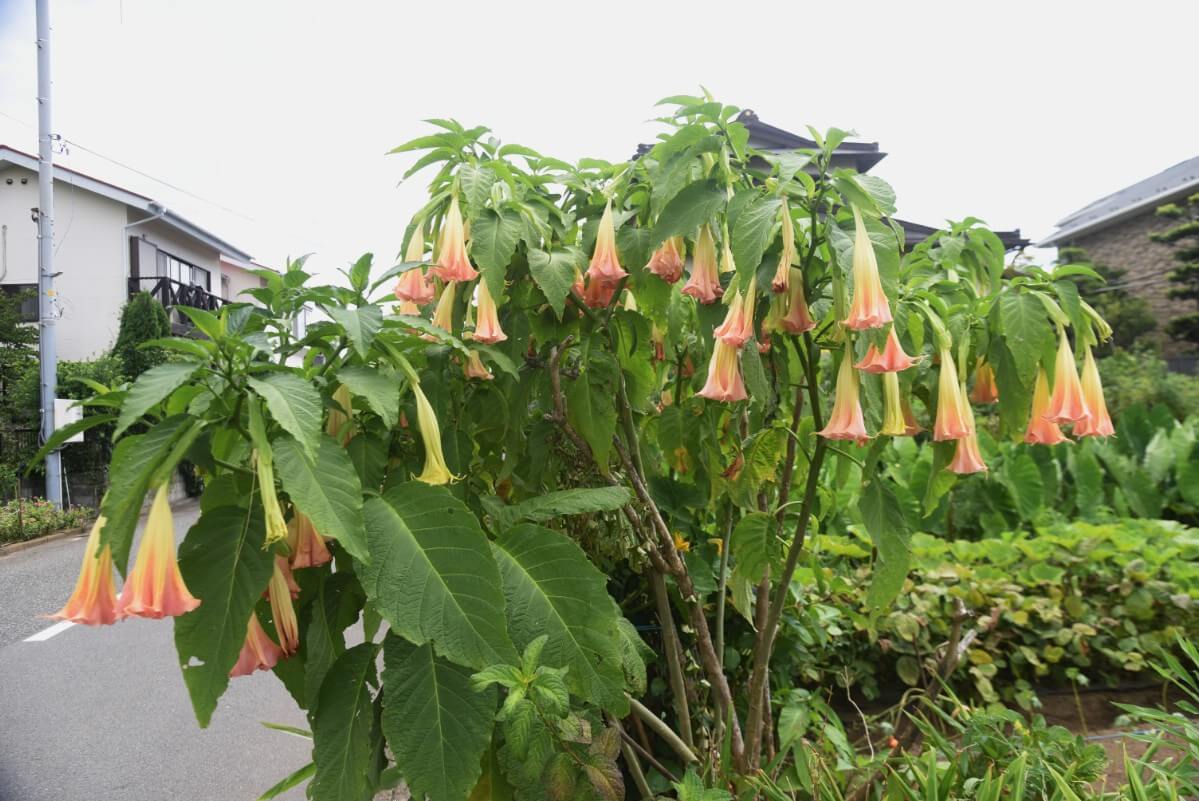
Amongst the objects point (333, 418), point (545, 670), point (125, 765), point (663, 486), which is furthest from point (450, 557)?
point (125, 765)

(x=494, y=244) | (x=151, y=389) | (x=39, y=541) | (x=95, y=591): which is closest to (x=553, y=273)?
(x=494, y=244)

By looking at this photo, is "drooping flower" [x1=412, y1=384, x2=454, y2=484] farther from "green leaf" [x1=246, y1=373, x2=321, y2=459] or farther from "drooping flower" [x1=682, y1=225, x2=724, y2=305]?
"drooping flower" [x1=682, y1=225, x2=724, y2=305]

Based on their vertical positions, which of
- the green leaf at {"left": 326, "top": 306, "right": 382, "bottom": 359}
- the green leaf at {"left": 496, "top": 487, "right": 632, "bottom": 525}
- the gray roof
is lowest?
the green leaf at {"left": 496, "top": 487, "right": 632, "bottom": 525}

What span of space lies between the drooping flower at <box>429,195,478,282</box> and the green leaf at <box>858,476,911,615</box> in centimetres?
76

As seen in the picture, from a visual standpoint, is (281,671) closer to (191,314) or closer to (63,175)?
(191,314)

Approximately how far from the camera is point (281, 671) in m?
1.09

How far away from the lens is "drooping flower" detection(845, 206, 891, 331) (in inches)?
40.1

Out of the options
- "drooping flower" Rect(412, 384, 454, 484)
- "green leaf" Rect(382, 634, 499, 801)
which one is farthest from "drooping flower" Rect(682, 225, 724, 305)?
"green leaf" Rect(382, 634, 499, 801)

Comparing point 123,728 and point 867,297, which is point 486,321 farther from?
point 123,728

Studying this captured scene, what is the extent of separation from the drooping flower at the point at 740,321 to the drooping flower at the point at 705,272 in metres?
0.11

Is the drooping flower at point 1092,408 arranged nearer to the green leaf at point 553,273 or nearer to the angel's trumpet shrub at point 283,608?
the green leaf at point 553,273

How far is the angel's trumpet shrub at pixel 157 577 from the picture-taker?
735 mm

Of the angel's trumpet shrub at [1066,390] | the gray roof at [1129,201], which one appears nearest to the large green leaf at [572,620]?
the angel's trumpet shrub at [1066,390]

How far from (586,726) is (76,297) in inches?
573
